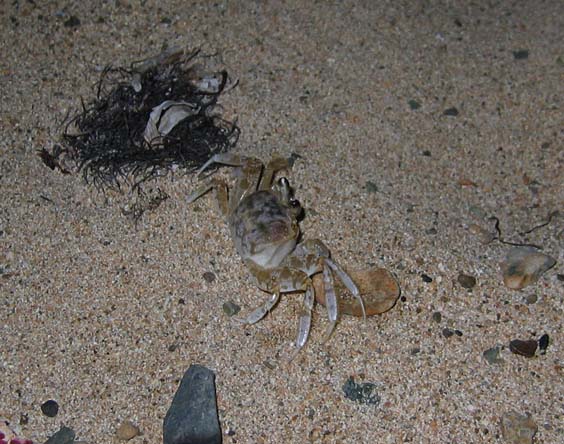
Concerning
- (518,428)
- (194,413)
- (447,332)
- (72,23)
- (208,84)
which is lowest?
(518,428)

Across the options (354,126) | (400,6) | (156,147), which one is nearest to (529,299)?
(354,126)

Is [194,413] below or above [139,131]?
below

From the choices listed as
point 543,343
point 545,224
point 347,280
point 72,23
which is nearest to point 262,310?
point 347,280

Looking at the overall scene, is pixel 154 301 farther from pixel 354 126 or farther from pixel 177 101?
pixel 354 126

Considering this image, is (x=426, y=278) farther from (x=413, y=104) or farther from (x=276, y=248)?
(x=413, y=104)

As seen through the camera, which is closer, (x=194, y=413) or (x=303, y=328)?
(x=194, y=413)

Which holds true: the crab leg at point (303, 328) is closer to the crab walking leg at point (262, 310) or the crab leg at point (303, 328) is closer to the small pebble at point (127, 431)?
the crab walking leg at point (262, 310)

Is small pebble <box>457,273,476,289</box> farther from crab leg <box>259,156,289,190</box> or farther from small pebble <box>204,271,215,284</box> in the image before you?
small pebble <box>204,271,215,284</box>

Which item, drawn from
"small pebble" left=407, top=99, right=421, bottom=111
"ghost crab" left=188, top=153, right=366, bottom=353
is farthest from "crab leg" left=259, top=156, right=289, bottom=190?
"small pebble" left=407, top=99, right=421, bottom=111
